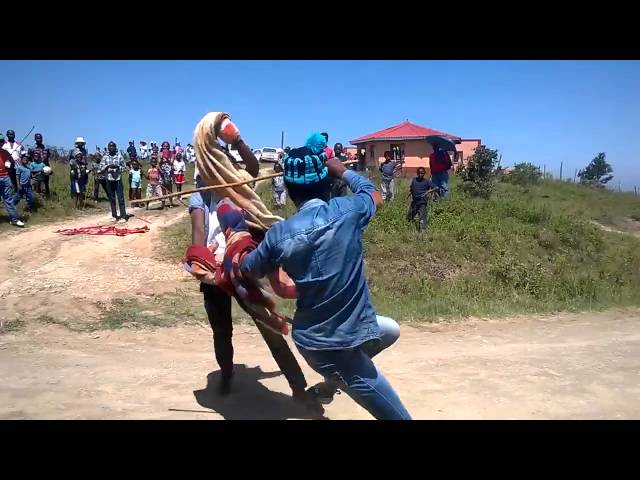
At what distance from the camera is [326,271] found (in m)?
2.45

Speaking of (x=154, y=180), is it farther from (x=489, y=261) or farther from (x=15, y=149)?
(x=489, y=261)

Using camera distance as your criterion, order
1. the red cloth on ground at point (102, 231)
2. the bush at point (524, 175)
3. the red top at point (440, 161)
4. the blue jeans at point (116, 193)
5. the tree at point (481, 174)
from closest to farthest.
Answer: the red cloth on ground at point (102, 231) < the blue jeans at point (116, 193) < the red top at point (440, 161) < the tree at point (481, 174) < the bush at point (524, 175)

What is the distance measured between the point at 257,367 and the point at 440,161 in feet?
29.7

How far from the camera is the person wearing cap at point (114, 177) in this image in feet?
39.6

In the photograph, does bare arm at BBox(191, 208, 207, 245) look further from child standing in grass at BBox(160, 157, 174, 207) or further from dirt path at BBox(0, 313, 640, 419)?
child standing in grass at BBox(160, 157, 174, 207)

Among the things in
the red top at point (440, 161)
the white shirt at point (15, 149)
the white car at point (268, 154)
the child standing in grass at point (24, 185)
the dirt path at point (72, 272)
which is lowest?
the dirt path at point (72, 272)

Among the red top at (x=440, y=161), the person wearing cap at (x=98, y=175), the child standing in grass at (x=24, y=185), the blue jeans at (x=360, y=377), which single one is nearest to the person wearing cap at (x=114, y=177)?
the person wearing cap at (x=98, y=175)

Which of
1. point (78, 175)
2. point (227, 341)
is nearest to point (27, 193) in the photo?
point (78, 175)

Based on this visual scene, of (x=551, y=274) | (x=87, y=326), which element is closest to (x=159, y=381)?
(x=87, y=326)

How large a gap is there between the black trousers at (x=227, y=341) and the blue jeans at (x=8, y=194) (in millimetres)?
8772

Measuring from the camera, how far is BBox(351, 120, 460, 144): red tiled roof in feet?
111

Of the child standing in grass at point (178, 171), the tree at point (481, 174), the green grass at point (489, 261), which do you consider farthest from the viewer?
the tree at point (481, 174)

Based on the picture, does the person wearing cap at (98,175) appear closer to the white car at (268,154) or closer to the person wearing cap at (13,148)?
the person wearing cap at (13,148)

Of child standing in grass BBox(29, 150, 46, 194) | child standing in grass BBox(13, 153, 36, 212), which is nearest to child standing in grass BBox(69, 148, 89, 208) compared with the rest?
child standing in grass BBox(29, 150, 46, 194)
